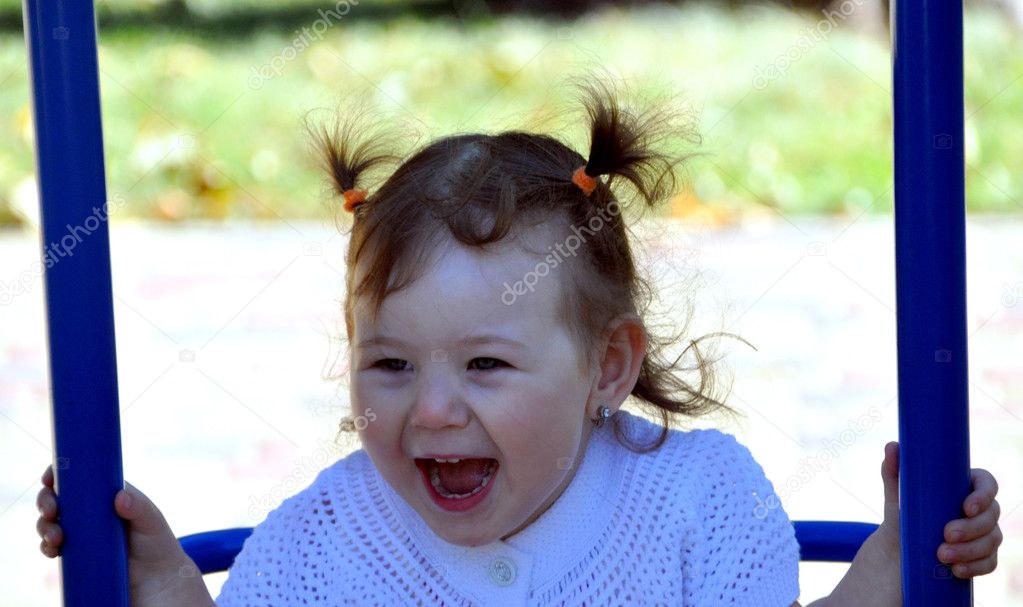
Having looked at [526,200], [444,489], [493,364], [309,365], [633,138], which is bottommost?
[444,489]

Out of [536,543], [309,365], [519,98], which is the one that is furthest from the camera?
[519,98]

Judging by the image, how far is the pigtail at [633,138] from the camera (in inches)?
56.4

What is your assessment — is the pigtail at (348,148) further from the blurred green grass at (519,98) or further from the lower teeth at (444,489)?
the blurred green grass at (519,98)

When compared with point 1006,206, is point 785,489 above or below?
below

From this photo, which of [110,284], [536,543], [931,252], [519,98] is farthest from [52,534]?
[519,98]

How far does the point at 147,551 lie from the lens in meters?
1.20

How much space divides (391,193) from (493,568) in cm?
40

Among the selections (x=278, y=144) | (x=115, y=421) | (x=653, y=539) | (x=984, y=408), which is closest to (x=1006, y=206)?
(x=984, y=408)

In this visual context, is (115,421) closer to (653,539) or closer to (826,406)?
(653,539)

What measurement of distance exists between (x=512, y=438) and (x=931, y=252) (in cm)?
43

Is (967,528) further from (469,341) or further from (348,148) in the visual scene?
(348,148)

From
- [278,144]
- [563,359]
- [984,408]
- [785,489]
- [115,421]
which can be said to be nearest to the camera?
[115,421]

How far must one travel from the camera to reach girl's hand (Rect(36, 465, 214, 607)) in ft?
3.64

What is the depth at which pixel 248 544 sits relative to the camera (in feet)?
4.74
